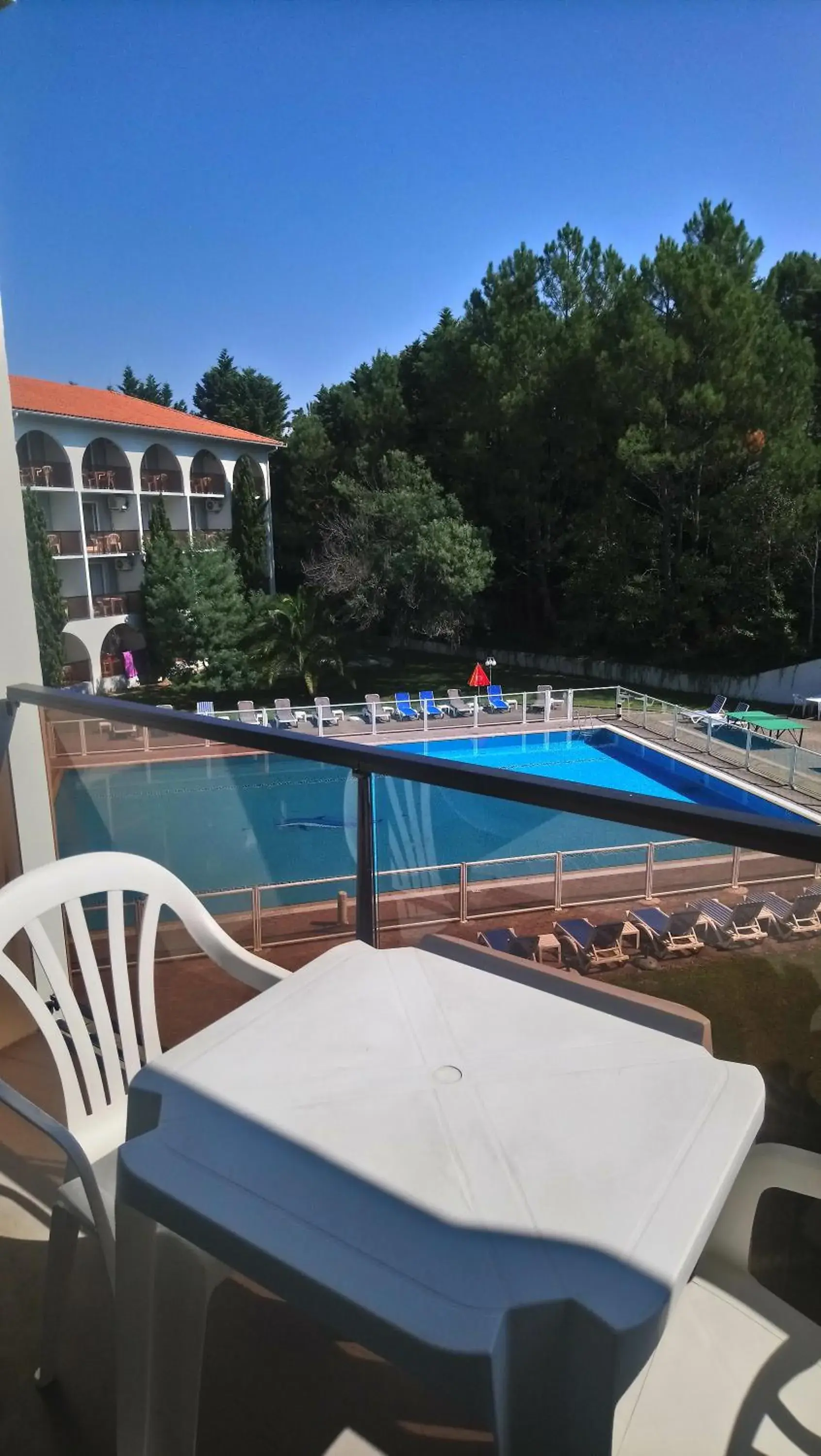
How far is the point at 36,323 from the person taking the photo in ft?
79.6

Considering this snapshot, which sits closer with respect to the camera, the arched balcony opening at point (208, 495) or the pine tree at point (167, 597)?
the pine tree at point (167, 597)

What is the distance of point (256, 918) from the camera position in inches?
74.6

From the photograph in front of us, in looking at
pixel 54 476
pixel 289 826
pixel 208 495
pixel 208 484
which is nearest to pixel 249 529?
pixel 208 495

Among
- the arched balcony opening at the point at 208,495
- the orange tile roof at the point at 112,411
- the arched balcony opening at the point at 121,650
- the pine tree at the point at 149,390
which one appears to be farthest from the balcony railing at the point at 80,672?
the pine tree at the point at 149,390

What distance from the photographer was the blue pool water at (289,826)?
5.37ft

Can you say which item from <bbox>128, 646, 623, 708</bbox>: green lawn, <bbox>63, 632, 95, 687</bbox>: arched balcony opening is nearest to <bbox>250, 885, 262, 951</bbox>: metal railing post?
<bbox>128, 646, 623, 708</bbox>: green lawn

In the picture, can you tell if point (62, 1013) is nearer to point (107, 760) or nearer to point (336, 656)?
point (107, 760)

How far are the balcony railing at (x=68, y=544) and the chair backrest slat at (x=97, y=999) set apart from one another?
2147 centimetres

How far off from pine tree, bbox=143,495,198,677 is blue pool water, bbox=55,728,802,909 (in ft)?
68.1

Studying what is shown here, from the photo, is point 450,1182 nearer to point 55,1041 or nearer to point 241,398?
point 55,1041

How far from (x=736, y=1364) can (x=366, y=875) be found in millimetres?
951

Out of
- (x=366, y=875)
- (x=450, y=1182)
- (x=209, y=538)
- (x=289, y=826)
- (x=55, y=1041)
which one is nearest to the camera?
(x=450, y=1182)

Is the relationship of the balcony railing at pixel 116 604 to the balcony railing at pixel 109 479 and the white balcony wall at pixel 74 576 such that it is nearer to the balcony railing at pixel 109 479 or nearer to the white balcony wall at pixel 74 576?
the white balcony wall at pixel 74 576

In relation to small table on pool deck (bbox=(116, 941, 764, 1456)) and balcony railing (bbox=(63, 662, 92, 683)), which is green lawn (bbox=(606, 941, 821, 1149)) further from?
balcony railing (bbox=(63, 662, 92, 683))
